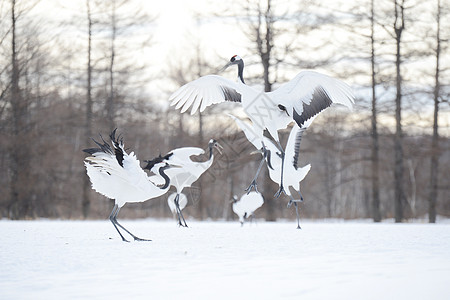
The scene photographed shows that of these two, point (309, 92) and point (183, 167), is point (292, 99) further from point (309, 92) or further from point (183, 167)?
point (183, 167)

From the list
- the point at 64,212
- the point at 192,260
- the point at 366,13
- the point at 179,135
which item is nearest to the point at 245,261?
the point at 192,260

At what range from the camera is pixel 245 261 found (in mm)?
5215

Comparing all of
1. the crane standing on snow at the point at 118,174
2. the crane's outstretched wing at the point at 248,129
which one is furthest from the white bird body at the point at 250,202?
the crane standing on snow at the point at 118,174

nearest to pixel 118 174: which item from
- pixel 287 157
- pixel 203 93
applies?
pixel 203 93

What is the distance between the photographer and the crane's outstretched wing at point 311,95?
26.4ft

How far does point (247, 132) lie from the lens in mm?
8859

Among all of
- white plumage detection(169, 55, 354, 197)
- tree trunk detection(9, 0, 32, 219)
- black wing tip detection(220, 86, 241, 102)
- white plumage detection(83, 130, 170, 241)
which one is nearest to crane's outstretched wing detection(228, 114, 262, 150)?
white plumage detection(169, 55, 354, 197)

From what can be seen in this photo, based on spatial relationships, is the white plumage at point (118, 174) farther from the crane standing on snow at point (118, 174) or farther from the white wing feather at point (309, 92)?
the white wing feather at point (309, 92)

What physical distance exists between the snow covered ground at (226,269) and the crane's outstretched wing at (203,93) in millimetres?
2495

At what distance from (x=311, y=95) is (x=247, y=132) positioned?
1278mm

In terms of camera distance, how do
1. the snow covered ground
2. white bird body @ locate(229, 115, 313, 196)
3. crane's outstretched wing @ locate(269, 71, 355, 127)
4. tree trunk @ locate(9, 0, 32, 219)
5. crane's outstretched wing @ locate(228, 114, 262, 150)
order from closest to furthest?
1. the snow covered ground
2. crane's outstretched wing @ locate(269, 71, 355, 127)
3. crane's outstretched wing @ locate(228, 114, 262, 150)
4. white bird body @ locate(229, 115, 313, 196)
5. tree trunk @ locate(9, 0, 32, 219)

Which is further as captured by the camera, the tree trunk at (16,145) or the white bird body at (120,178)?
the tree trunk at (16,145)

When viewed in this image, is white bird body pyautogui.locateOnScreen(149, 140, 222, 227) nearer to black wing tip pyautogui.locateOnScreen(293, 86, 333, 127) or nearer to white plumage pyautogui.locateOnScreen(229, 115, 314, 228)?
white plumage pyautogui.locateOnScreen(229, 115, 314, 228)

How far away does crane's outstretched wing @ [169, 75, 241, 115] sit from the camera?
8836 mm
